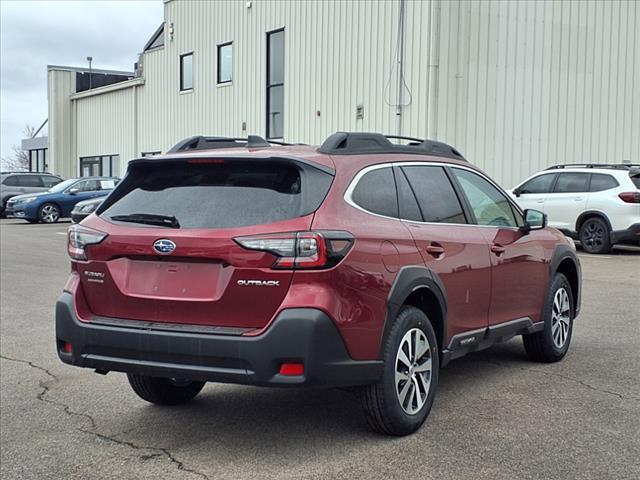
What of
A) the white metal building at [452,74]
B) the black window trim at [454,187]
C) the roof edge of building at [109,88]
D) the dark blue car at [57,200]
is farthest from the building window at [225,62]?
the black window trim at [454,187]

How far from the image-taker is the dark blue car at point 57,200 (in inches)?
1100

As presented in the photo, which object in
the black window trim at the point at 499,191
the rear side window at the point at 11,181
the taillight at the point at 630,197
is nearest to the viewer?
the black window trim at the point at 499,191

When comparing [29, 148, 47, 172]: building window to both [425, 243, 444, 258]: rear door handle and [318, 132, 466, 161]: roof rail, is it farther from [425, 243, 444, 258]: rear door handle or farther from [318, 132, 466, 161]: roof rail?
[425, 243, 444, 258]: rear door handle

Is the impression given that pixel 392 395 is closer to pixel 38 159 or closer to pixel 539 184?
pixel 539 184

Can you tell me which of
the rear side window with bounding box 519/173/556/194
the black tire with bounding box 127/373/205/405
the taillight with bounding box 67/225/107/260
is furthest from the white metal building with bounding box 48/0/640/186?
the taillight with bounding box 67/225/107/260

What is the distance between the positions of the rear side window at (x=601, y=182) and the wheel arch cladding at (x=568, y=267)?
9.70 metres

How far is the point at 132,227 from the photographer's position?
15.9 ft

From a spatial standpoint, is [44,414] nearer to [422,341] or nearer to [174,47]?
[422,341]

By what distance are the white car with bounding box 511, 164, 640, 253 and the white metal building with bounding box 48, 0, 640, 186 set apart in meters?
3.91

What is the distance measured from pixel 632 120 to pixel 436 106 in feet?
21.7

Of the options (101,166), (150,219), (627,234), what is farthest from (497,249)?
(101,166)

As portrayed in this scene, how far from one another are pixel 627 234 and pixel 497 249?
10972mm

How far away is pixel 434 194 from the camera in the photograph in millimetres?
5652

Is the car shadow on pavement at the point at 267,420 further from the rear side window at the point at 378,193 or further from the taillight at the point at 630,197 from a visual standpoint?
the taillight at the point at 630,197
